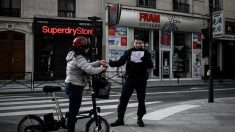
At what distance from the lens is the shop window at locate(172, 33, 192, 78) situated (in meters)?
29.4

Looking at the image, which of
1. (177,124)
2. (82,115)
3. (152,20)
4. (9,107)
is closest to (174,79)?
(152,20)

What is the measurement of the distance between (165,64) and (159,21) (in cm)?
318

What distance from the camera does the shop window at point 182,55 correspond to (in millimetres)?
29438

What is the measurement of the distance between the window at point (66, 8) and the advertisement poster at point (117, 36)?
8.78 feet

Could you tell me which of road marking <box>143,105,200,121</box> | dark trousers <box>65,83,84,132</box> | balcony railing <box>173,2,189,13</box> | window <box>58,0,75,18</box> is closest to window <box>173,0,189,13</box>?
balcony railing <box>173,2,189,13</box>

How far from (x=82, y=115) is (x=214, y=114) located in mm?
3954

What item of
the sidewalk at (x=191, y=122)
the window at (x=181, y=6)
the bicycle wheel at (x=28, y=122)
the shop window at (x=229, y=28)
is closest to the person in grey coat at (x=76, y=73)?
the bicycle wheel at (x=28, y=122)

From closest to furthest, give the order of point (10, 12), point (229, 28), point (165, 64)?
point (10, 12) → point (165, 64) → point (229, 28)

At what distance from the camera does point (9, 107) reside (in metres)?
11.5

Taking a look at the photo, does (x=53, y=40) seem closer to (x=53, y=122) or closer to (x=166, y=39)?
(x=166, y=39)

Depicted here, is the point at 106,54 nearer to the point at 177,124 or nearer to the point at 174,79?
the point at 174,79

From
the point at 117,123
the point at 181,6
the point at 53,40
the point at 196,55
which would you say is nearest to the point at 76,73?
the point at 117,123

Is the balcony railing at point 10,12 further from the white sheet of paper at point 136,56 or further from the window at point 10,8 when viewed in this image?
the white sheet of paper at point 136,56

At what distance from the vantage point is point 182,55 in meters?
30.1
